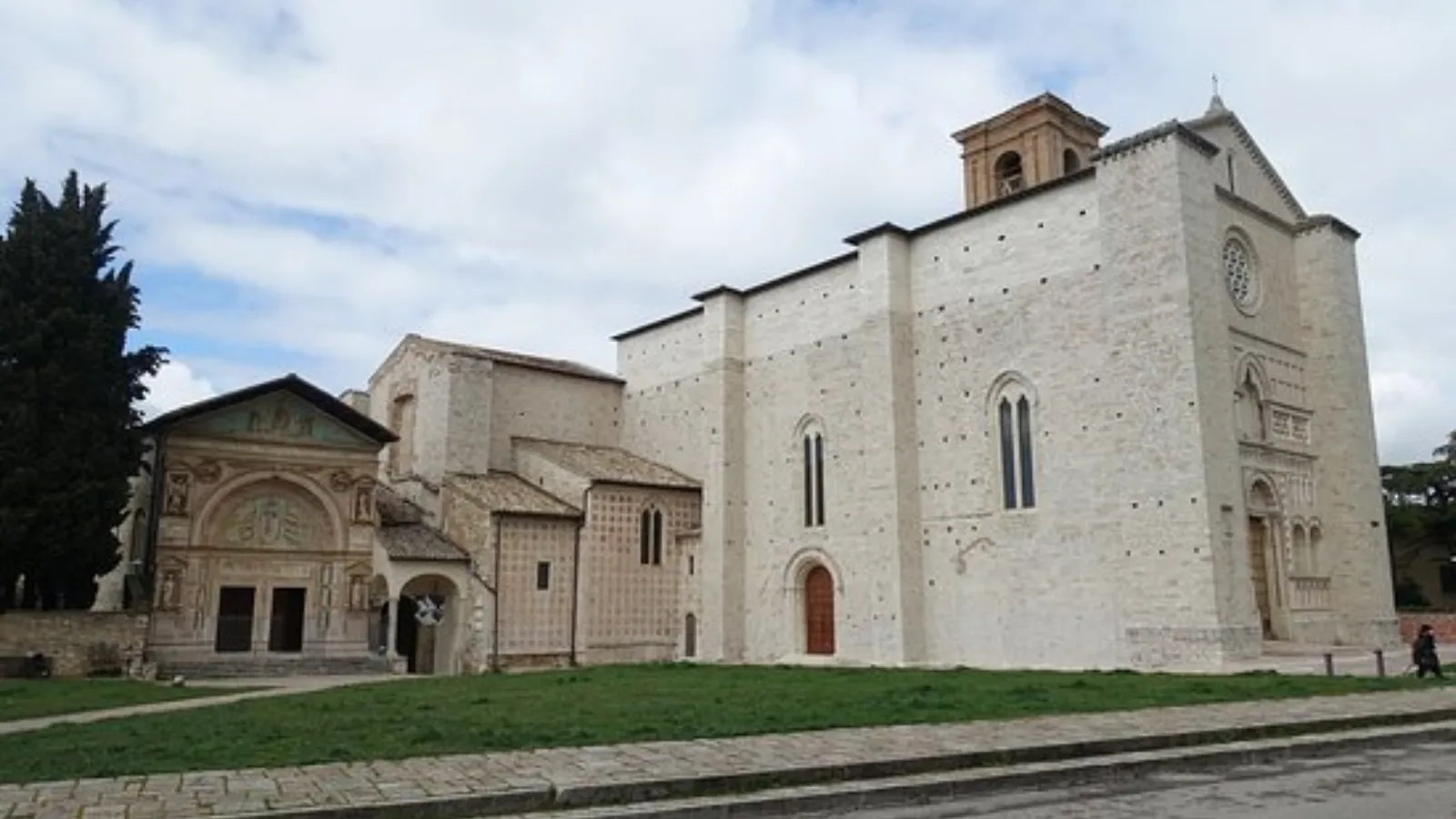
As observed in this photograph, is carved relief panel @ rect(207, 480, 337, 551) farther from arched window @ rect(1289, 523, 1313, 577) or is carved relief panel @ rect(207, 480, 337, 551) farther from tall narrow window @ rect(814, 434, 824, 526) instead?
arched window @ rect(1289, 523, 1313, 577)

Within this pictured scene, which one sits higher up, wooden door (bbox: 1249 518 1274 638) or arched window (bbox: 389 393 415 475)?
arched window (bbox: 389 393 415 475)

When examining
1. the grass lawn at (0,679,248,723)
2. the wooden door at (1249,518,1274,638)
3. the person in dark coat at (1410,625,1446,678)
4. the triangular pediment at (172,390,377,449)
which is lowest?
the grass lawn at (0,679,248,723)

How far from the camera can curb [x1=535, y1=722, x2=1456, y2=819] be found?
728 cm

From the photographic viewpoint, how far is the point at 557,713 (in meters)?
13.0

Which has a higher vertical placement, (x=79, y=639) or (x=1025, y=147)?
(x=1025, y=147)

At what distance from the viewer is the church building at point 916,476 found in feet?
71.0

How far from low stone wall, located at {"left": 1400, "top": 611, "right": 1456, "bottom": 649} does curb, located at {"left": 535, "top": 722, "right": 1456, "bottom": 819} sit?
868 inches

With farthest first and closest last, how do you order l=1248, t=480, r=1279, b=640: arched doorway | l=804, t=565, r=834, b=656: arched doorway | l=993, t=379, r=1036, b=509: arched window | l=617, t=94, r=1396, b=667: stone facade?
1. l=804, t=565, r=834, b=656: arched doorway
2. l=993, t=379, r=1036, b=509: arched window
3. l=1248, t=480, r=1279, b=640: arched doorway
4. l=617, t=94, r=1396, b=667: stone facade

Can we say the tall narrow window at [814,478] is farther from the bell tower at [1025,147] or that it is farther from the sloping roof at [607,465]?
the bell tower at [1025,147]

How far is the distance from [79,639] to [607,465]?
48.5 feet

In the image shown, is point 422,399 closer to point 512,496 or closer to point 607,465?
point 512,496

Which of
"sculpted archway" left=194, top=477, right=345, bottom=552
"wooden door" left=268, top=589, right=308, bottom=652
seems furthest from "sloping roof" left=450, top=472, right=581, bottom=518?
"wooden door" left=268, top=589, right=308, bottom=652

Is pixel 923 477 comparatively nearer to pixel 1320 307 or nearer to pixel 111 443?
pixel 1320 307

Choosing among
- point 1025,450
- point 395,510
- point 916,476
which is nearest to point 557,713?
point 1025,450
